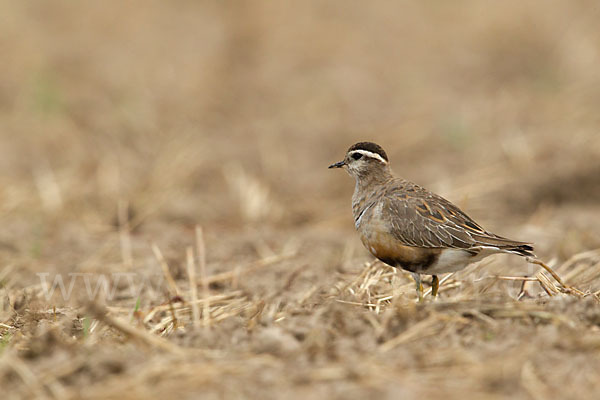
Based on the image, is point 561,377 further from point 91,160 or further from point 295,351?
point 91,160

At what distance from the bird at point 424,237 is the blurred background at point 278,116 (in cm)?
156

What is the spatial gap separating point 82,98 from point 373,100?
192 inches

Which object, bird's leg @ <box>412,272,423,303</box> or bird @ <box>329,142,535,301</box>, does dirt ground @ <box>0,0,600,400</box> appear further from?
bird @ <box>329,142,535,301</box>

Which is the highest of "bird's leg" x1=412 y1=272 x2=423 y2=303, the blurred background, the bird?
the blurred background

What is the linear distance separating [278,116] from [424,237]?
26.4 ft

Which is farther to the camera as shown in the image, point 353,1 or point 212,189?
point 353,1

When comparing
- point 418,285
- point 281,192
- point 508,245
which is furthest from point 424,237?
point 281,192

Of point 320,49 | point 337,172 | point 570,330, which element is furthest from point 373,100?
point 570,330

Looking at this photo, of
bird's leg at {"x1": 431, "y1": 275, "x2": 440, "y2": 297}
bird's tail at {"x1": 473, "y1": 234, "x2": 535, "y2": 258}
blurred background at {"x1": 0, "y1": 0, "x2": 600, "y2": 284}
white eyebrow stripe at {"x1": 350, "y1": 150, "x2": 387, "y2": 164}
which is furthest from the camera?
blurred background at {"x1": 0, "y1": 0, "x2": 600, "y2": 284}

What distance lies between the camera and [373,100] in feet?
45.4

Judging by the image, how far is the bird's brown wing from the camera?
5.35 meters

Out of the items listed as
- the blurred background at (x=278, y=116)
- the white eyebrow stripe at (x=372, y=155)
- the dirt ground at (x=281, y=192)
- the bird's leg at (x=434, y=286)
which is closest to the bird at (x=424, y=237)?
the bird's leg at (x=434, y=286)

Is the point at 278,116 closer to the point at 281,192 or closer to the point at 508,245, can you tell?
the point at 281,192

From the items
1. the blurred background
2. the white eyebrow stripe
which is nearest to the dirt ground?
the blurred background
